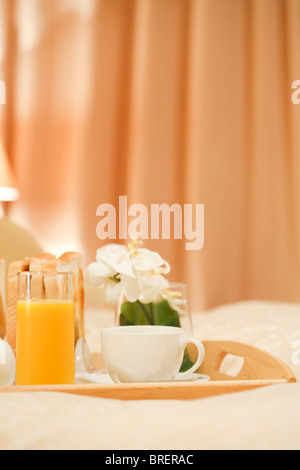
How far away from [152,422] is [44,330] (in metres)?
0.29

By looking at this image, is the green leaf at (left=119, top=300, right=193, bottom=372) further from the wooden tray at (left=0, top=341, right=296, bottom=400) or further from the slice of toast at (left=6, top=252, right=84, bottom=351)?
the wooden tray at (left=0, top=341, right=296, bottom=400)

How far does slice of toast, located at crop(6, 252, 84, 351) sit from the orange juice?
0.8 inches

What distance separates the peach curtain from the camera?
2305 mm

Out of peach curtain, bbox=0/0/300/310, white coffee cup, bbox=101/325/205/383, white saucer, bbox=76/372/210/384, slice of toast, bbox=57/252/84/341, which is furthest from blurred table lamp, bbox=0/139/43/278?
white coffee cup, bbox=101/325/205/383

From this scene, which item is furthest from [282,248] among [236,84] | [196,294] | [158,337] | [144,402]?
[144,402]

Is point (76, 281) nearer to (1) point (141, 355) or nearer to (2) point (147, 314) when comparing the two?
(2) point (147, 314)

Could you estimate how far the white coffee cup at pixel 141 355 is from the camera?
2.22 ft

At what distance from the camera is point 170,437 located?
41 cm

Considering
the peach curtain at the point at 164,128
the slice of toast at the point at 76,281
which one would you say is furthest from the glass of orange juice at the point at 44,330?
the peach curtain at the point at 164,128

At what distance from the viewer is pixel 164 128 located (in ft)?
7.66

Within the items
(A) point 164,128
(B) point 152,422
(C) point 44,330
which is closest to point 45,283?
(C) point 44,330

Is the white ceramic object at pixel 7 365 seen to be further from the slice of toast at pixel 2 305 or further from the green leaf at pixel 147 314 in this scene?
the green leaf at pixel 147 314

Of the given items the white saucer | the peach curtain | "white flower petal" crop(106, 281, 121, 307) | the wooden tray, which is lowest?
the white saucer
